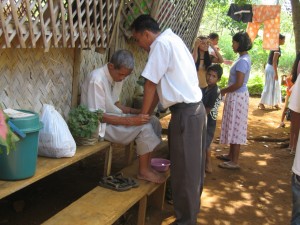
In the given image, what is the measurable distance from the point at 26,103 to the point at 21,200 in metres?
1.25

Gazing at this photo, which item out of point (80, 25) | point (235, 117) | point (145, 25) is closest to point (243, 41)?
point (235, 117)

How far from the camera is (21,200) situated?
12.8 feet

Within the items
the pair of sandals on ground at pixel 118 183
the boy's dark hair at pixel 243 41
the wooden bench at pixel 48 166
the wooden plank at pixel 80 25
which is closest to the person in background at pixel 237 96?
the boy's dark hair at pixel 243 41

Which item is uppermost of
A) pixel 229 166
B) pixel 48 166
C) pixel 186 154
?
pixel 186 154

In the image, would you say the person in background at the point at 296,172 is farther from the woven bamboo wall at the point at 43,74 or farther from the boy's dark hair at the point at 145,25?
the woven bamboo wall at the point at 43,74

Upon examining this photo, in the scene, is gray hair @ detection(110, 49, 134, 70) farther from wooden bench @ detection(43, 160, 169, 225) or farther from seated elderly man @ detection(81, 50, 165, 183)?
wooden bench @ detection(43, 160, 169, 225)

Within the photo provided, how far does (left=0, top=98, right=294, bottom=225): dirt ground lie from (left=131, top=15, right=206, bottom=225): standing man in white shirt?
70 cm

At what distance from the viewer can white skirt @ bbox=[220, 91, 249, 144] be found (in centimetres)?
504

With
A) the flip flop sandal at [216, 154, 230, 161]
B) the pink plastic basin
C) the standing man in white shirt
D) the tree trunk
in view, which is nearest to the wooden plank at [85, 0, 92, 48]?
the standing man in white shirt

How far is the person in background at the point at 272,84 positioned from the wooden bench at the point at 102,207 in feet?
22.9

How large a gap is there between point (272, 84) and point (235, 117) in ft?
17.2

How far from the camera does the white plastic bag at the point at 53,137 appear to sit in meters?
2.96

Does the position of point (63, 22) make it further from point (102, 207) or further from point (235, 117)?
point (235, 117)

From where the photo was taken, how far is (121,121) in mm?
3506
